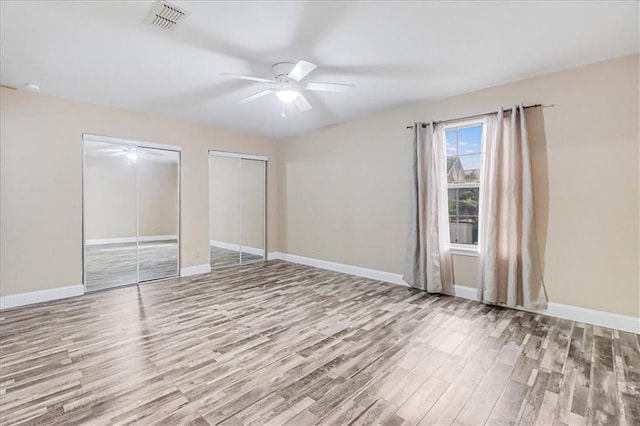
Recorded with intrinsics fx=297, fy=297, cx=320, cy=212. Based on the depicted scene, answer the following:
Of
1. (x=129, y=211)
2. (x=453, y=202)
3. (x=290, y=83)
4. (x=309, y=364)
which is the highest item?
(x=290, y=83)

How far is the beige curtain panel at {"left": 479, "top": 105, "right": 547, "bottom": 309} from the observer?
3.55m

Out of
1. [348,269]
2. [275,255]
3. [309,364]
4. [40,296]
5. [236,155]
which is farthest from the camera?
[275,255]

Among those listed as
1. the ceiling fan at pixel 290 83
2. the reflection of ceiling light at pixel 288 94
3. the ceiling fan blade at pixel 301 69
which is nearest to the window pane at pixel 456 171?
the ceiling fan at pixel 290 83

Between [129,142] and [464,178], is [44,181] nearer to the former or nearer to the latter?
[129,142]

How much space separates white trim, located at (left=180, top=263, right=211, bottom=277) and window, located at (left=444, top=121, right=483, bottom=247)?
445 cm

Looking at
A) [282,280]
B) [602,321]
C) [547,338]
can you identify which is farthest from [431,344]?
[282,280]

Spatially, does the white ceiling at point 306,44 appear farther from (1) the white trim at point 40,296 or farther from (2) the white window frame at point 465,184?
(1) the white trim at point 40,296

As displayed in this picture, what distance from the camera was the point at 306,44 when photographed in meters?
2.79

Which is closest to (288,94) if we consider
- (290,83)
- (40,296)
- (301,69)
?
(290,83)

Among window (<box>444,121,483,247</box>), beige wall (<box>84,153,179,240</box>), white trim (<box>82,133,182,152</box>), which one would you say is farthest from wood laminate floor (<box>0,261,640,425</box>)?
white trim (<box>82,133,182,152</box>)

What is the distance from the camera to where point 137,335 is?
9.97 feet

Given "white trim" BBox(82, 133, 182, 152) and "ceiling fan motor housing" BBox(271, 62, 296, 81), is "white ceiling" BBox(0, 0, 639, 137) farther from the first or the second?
"white trim" BBox(82, 133, 182, 152)

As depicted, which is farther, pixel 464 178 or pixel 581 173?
pixel 464 178

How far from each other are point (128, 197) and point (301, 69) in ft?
12.6
